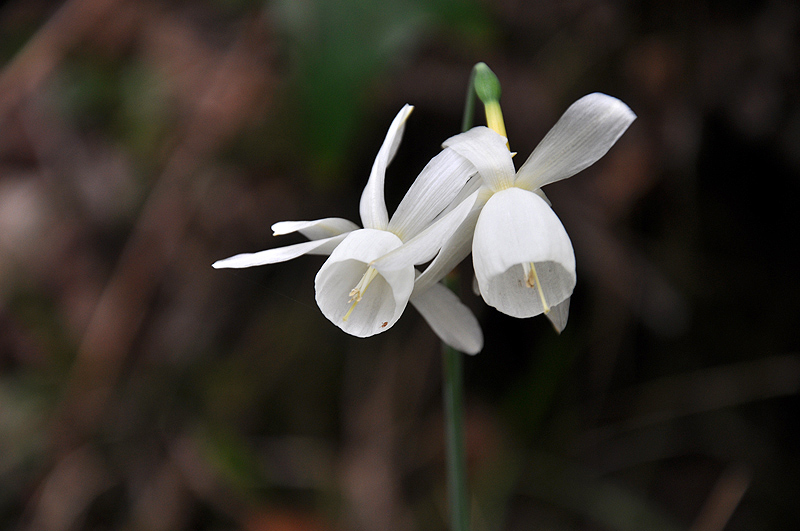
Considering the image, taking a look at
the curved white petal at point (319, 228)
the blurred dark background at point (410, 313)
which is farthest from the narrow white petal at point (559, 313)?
the blurred dark background at point (410, 313)

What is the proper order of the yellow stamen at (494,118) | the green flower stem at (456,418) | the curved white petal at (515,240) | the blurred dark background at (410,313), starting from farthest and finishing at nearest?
the blurred dark background at (410,313)
the green flower stem at (456,418)
the yellow stamen at (494,118)
the curved white petal at (515,240)

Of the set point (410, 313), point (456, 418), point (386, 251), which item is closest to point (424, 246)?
point (386, 251)

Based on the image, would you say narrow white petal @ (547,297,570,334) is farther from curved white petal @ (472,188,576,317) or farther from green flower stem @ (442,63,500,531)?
green flower stem @ (442,63,500,531)

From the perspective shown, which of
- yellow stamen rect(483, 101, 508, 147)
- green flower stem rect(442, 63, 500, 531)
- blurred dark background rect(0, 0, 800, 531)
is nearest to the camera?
yellow stamen rect(483, 101, 508, 147)

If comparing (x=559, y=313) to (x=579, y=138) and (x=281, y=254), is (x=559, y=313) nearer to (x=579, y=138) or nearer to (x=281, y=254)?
(x=579, y=138)

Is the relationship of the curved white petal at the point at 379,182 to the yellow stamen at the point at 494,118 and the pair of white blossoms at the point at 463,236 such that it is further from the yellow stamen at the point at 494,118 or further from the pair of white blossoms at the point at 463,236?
the yellow stamen at the point at 494,118

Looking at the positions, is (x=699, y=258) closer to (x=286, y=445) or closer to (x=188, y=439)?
(x=286, y=445)

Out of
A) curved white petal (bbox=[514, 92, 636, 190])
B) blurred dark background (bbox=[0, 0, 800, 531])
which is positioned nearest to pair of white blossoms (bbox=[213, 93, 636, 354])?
curved white petal (bbox=[514, 92, 636, 190])
